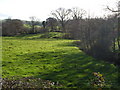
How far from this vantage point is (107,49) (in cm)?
2267

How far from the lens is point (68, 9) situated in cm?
9375

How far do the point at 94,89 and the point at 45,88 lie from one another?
3.39 m

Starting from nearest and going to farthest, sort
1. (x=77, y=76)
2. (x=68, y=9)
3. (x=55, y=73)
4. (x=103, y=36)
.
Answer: (x=77, y=76) < (x=55, y=73) < (x=103, y=36) < (x=68, y=9)

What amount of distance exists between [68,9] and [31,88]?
87.3m

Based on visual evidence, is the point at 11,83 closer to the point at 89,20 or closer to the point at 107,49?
the point at 107,49

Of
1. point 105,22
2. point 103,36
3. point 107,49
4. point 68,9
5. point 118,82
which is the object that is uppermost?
point 68,9

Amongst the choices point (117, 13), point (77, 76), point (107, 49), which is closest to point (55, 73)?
point (77, 76)

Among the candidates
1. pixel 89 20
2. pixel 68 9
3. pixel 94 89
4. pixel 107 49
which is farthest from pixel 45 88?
pixel 68 9

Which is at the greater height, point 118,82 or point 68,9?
point 68,9

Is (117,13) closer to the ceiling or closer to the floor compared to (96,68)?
closer to the ceiling

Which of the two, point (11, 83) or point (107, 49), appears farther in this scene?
point (107, 49)

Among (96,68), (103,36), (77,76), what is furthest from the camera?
(103,36)

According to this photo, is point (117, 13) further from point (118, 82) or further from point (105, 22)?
point (118, 82)

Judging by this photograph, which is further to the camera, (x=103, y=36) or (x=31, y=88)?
(x=103, y=36)
